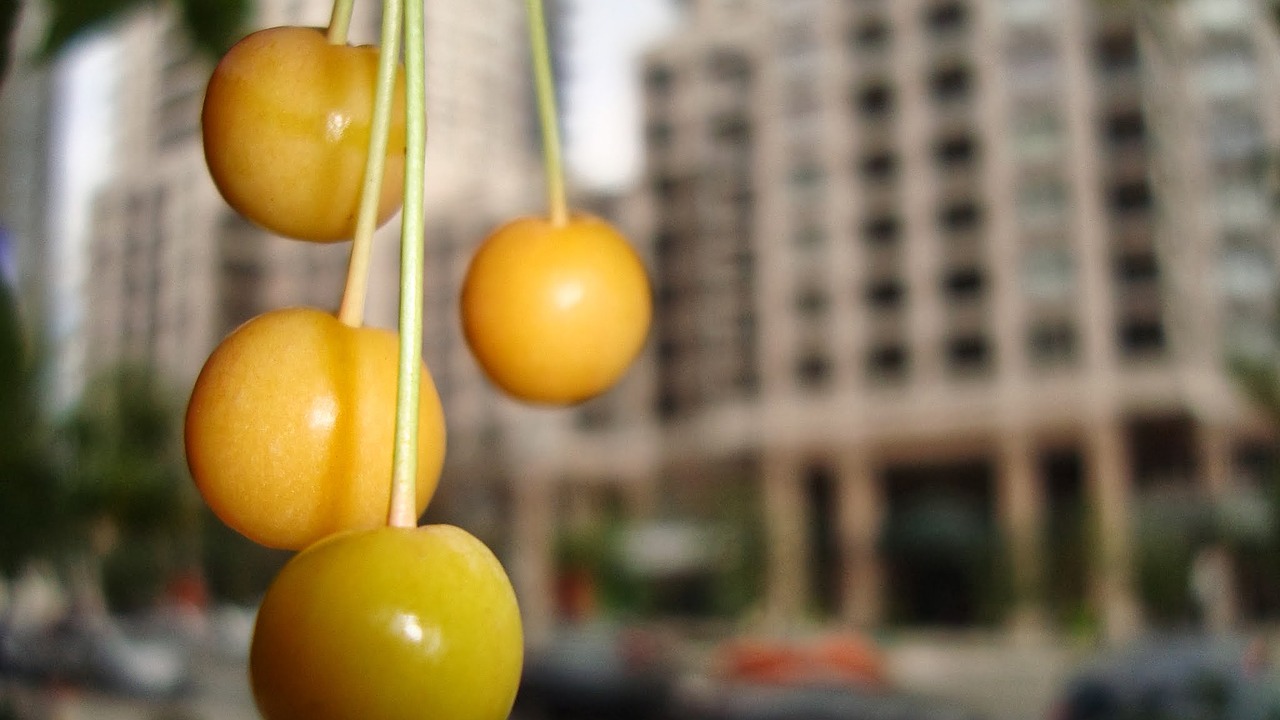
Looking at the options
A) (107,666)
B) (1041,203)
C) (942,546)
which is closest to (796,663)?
(107,666)

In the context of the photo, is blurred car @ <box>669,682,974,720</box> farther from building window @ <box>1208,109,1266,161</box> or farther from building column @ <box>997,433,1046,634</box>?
building window @ <box>1208,109,1266,161</box>

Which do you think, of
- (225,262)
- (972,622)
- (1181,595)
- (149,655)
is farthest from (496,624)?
(225,262)

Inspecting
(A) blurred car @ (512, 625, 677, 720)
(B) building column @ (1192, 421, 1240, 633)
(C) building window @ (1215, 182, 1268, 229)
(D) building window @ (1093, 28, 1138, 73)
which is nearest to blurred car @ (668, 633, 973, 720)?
(A) blurred car @ (512, 625, 677, 720)

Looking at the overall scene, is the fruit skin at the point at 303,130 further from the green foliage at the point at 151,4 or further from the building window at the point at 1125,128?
the building window at the point at 1125,128

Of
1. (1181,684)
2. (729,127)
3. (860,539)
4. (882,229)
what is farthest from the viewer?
(729,127)

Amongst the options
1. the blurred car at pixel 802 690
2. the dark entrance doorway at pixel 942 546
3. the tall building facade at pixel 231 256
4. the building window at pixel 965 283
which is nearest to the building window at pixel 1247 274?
the building window at pixel 965 283

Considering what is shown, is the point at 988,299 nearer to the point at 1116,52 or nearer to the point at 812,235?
the point at 812,235
